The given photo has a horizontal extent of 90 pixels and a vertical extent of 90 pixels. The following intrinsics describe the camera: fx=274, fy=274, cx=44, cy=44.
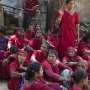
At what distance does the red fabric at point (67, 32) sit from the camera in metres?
5.97

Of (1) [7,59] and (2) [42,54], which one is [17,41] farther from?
(2) [42,54]

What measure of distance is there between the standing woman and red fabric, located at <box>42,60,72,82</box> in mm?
1228

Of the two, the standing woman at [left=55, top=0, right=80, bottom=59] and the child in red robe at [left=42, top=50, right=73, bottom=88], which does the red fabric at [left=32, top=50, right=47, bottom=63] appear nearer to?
the child in red robe at [left=42, top=50, right=73, bottom=88]

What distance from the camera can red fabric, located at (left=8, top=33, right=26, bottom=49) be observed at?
640cm

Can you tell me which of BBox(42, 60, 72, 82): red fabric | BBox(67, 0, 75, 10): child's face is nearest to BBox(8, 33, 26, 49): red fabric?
BBox(67, 0, 75, 10): child's face

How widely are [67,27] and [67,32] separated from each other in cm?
11

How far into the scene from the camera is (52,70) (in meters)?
4.71

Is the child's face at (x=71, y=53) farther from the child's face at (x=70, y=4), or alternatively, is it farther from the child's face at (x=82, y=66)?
the child's face at (x=70, y=4)

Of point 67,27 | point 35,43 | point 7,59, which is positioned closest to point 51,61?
point 7,59

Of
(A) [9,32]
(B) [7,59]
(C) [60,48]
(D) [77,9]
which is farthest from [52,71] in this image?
(D) [77,9]

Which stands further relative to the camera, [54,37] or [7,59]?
[54,37]

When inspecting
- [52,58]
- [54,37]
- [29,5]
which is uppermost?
[29,5]

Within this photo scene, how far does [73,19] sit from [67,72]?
175cm

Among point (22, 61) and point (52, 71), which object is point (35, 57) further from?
point (52, 71)
